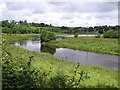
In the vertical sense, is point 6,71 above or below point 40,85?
above

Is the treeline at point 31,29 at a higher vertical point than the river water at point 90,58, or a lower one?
higher

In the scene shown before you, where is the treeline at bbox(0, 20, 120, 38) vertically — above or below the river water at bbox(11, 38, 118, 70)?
above

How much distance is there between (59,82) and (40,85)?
23.1 inches

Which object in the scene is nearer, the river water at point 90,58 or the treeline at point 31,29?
the river water at point 90,58

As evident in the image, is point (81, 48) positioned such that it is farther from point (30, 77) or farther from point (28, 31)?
point (28, 31)

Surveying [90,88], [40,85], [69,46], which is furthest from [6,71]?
[69,46]

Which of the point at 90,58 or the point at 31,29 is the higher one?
the point at 31,29

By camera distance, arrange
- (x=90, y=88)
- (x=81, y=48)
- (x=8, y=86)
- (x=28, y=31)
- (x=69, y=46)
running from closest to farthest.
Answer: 1. (x=8, y=86)
2. (x=90, y=88)
3. (x=81, y=48)
4. (x=69, y=46)
5. (x=28, y=31)

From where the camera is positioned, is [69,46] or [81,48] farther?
[69,46]

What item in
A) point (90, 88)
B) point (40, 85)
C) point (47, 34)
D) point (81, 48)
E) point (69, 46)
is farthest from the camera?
point (47, 34)

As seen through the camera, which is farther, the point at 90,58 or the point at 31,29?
the point at 31,29

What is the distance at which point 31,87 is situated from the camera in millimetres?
6586

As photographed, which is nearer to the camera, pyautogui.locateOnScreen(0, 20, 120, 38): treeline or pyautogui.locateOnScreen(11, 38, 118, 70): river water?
pyautogui.locateOnScreen(11, 38, 118, 70): river water

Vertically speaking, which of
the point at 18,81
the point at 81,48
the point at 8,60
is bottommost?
the point at 81,48
